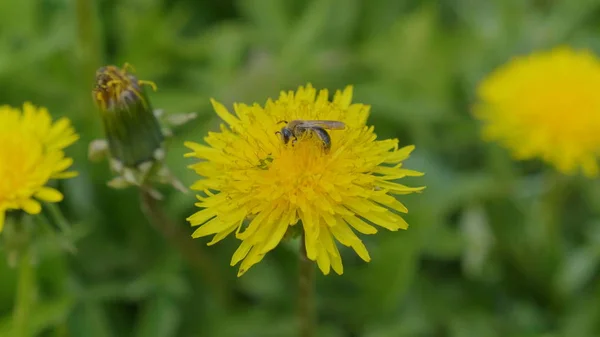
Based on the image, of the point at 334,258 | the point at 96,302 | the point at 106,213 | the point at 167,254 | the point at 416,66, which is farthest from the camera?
the point at 416,66

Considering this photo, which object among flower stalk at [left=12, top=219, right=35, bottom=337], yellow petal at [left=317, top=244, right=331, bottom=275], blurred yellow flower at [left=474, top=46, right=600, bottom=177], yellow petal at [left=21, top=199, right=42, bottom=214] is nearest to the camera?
yellow petal at [left=317, top=244, right=331, bottom=275]

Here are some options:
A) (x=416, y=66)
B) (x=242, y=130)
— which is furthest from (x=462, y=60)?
(x=242, y=130)

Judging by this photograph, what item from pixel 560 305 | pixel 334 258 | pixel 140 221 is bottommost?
pixel 334 258

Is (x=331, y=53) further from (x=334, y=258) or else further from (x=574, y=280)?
(x=334, y=258)

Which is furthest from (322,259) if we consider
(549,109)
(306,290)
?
(549,109)

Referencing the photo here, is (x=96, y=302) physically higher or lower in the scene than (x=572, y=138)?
lower

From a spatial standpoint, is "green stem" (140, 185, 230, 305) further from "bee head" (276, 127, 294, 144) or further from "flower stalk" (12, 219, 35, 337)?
"bee head" (276, 127, 294, 144)

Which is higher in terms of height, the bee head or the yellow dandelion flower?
the bee head

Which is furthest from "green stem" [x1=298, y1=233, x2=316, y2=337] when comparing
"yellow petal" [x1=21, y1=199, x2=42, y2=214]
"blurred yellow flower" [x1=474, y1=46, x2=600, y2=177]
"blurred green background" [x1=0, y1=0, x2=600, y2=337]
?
"blurred yellow flower" [x1=474, y1=46, x2=600, y2=177]
